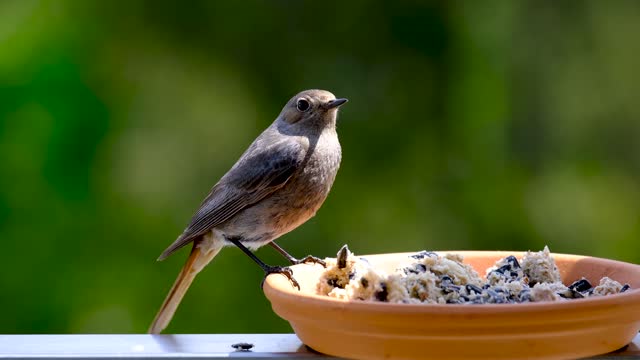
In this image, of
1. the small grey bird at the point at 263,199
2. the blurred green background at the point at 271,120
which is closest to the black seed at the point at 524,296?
the small grey bird at the point at 263,199

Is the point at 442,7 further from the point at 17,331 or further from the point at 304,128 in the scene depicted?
the point at 17,331

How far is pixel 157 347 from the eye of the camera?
8.89 feet

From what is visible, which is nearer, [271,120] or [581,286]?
[581,286]

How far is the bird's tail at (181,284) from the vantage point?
Result: 4227 mm

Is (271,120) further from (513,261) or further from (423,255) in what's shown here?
(513,261)

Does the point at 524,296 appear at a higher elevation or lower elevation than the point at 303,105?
lower

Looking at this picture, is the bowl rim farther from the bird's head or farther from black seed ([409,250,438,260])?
the bird's head

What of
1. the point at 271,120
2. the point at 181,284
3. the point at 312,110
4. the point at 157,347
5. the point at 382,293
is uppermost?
the point at 312,110

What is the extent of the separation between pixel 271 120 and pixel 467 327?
11.9 feet

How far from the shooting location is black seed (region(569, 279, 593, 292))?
310 centimetres

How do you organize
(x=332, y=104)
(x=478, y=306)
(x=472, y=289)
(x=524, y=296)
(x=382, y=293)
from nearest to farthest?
(x=478, y=306) < (x=382, y=293) < (x=524, y=296) < (x=472, y=289) < (x=332, y=104)

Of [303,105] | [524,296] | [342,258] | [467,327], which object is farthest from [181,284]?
[467,327]

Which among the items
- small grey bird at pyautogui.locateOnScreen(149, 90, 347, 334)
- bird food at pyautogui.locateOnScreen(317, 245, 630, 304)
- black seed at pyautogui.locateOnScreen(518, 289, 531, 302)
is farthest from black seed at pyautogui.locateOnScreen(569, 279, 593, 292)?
small grey bird at pyautogui.locateOnScreen(149, 90, 347, 334)

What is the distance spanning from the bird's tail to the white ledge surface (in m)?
1.32
